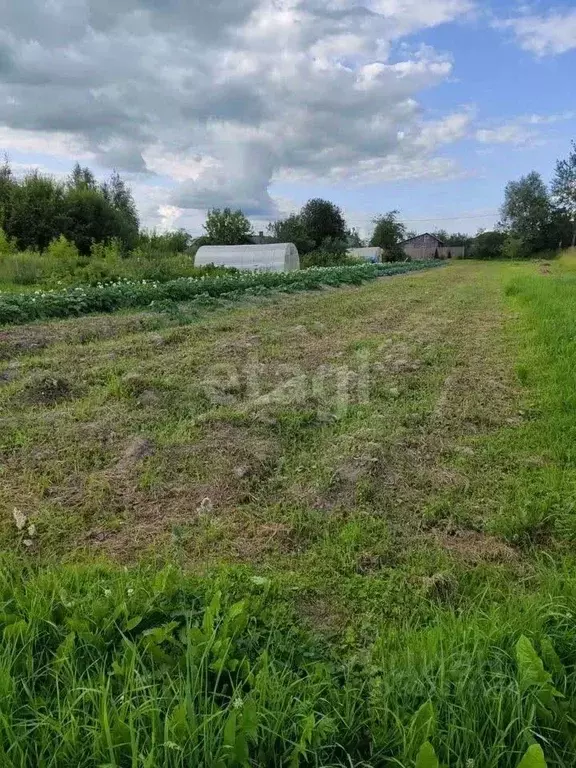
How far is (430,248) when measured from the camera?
266 ft

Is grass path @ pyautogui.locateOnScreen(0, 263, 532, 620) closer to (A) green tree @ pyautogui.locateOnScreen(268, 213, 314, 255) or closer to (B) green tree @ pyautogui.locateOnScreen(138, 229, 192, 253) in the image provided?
(B) green tree @ pyautogui.locateOnScreen(138, 229, 192, 253)

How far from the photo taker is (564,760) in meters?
1.59

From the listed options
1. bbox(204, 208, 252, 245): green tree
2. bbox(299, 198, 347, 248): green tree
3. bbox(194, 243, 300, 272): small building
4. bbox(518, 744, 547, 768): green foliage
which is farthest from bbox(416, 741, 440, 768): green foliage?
bbox(299, 198, 347, 248): green tree

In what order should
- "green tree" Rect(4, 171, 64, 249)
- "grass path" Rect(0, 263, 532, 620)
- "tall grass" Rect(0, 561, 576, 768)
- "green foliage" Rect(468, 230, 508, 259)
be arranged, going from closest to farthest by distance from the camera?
"tall grass" Rect(0, 561, 576, 768)
"grass path" Rect(0, 263, 532, 620)
"green tree" Rect(4, 171, 64, 249)
"green foliage" Rect(468, 230, 508, 259)

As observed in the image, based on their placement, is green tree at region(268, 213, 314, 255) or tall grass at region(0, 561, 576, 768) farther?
green tree at region(268, 213, 314, 255)

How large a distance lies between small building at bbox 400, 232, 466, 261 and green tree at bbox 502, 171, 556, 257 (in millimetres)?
8868

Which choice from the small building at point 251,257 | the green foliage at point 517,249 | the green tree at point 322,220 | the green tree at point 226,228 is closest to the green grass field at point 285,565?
the small building at point 251,257

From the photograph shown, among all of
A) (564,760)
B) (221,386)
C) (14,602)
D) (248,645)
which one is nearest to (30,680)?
(14,602)

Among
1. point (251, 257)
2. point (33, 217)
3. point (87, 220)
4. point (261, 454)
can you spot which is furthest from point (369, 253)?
point (261, 454)

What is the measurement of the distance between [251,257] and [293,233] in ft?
70.2

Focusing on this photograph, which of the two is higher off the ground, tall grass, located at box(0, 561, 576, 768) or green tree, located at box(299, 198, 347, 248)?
green tree, located at box(299, 198, 347, 248)

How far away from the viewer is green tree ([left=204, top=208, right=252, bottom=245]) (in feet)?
144

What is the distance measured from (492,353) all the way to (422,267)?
42251mm

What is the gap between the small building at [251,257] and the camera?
93.6ft
